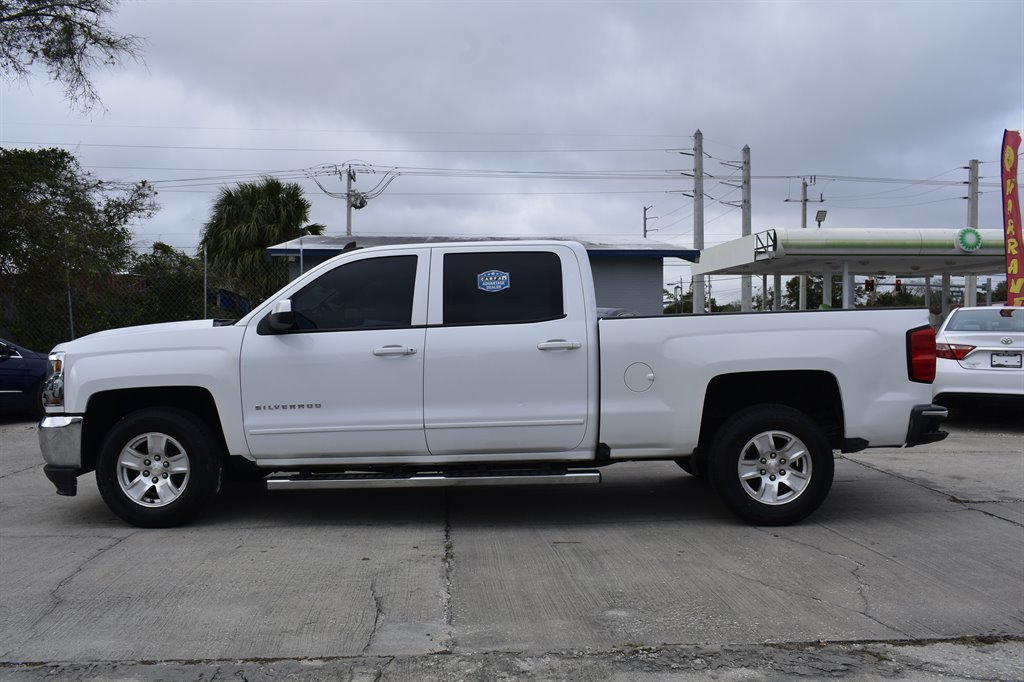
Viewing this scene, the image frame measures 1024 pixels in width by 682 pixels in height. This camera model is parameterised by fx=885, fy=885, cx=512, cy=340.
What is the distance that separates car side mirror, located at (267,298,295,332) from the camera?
618 cm

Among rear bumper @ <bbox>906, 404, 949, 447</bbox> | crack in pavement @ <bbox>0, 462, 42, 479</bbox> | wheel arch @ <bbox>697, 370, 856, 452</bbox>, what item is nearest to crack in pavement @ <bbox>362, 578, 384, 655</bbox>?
wheel arch @ <bbox>697, 370, 856, 452</bbox>

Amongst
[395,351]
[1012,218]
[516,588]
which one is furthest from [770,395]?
[1012,218]

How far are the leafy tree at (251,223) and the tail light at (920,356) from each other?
22.8 meters

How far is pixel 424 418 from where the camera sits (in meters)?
6.25

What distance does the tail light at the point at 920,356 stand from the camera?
6.31m

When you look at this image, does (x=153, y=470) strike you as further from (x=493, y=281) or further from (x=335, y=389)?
(x=493, y=281)

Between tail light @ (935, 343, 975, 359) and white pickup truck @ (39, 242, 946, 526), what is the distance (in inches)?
207

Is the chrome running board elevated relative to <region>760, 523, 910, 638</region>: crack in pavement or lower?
elevated

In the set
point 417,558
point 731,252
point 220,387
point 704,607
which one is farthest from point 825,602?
point 731,252

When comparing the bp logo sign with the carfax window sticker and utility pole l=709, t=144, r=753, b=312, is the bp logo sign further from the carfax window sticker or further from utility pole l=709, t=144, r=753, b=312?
the carfax window sticker

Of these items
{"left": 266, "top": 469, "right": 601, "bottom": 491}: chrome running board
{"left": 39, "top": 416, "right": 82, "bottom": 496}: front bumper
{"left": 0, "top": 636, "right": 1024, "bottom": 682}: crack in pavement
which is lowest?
{"left": 0, "top": 636, "right": 1024, "bottom": 682}: crack in pavement

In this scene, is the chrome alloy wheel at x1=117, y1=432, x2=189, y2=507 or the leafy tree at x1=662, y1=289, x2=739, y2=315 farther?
the leafy tree at x1=662, y1=289, x2=739, y2=315

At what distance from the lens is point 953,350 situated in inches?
434

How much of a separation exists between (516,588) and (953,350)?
8.15 meters
